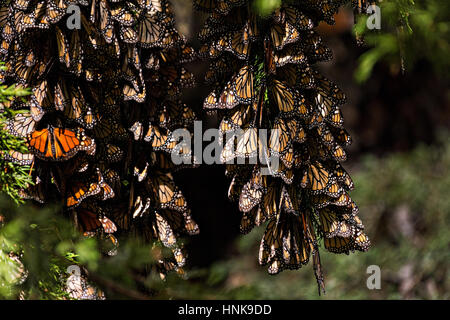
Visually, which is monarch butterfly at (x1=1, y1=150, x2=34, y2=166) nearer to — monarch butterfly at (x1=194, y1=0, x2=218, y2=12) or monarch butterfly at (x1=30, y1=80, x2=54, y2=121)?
monarch butterfly at (x1=30, y1=80, x2=54, y2=121)

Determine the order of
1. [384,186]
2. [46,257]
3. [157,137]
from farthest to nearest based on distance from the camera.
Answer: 1. [384,186]
2. [157,137]
3. [46,257]

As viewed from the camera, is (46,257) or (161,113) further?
(161,113)

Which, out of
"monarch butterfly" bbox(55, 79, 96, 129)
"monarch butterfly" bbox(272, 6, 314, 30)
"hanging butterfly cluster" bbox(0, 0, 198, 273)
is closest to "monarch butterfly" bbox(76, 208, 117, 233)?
"hanging butterfly cluster" bbox(0, 0, 198, 273)

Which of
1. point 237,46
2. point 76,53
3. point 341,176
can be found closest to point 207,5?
point 237,46

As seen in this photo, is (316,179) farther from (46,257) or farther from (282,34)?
(46,257)

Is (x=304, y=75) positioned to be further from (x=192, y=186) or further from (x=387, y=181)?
(x=387, y=181)

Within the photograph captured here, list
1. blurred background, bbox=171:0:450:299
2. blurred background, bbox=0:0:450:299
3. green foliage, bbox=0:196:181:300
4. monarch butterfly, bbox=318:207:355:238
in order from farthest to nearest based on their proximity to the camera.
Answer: blurred background, bbox=171:0:450:299 → blurred background, bbox=0:0:450:299 → monarch butterfly, bbox=318:207:355:238 → green foliage, bbox=0:196:181:300
